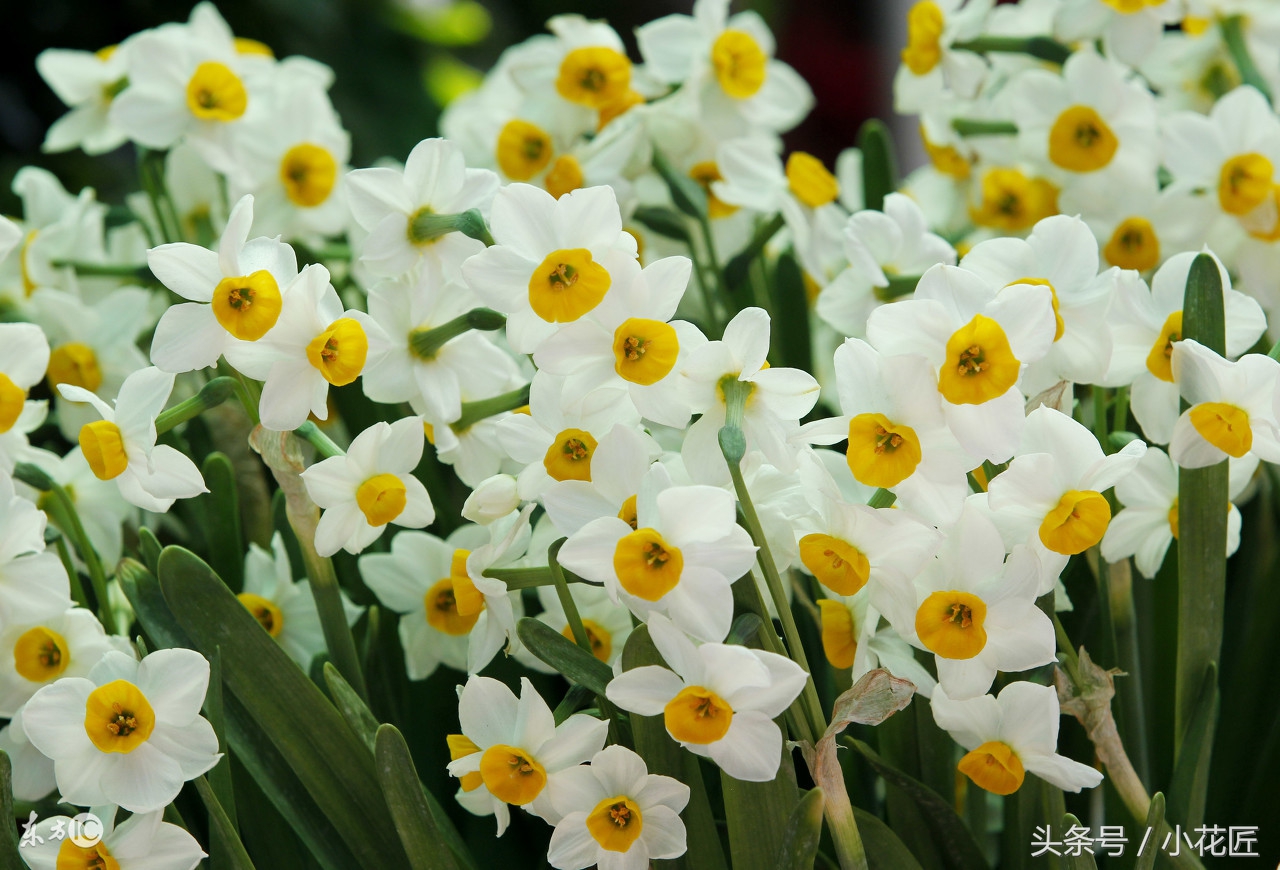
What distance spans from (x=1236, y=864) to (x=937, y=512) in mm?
274

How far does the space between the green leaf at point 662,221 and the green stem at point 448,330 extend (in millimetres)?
202

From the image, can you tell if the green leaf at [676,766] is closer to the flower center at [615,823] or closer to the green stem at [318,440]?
the flower center at [615,823]

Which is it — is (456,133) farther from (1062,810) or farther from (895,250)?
(1062,810)

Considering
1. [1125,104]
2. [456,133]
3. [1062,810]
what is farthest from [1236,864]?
[456,133]

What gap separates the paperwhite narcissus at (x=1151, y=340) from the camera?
15.8 inches

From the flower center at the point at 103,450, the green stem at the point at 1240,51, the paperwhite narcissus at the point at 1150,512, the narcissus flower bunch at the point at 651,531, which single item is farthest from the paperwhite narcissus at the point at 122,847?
the green stem at the point at 1240,51

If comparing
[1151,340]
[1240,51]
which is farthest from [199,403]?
[1240,51]

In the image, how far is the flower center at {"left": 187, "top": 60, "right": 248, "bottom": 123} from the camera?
583 mm

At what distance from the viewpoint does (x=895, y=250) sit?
0.48 metres

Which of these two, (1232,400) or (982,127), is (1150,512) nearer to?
(1232,400)

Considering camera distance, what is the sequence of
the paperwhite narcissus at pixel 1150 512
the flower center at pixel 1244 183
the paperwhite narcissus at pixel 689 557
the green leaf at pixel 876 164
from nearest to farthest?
the paperwhite narcissus at pixel 689 557 → the paperwhite narcissus at pixel 1150 512 → the flower center at pixel 1244 183 → the green leaf at pixel 876 164

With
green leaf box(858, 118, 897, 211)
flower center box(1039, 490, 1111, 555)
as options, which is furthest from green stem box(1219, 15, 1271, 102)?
flower center box(1039, 490, 1111, 555)

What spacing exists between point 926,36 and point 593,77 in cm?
18

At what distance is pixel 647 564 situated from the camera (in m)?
0.31
